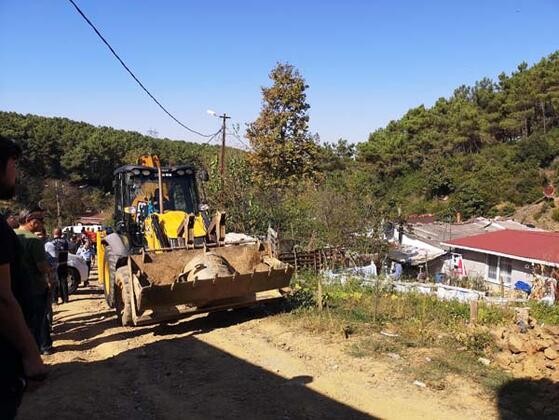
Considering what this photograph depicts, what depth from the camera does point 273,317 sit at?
7.89m

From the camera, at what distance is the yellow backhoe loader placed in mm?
7141

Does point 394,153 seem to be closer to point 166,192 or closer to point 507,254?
point 507,254

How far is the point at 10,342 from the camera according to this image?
226 centimetres

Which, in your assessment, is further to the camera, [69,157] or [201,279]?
[69,157]

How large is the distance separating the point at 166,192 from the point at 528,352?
6.43m

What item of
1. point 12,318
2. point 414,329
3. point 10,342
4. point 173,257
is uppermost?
point 12,318

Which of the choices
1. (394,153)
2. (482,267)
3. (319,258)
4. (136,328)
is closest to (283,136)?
(319,258)

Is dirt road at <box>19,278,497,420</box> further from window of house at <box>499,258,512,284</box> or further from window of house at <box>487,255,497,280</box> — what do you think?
window of house at <box>487,255,497,280</box>

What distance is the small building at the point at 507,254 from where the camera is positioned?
23.6 meters

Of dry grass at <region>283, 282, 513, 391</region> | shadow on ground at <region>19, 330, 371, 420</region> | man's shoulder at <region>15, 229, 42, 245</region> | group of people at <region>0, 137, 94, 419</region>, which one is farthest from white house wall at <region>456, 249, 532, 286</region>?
group of people at <region>0, 137, 94, 419</region>

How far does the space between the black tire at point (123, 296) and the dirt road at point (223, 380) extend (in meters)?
0.28

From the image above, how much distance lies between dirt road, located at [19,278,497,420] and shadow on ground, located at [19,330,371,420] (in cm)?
1

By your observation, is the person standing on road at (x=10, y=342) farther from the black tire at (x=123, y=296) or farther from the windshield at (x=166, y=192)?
the windshield at (x=166, y=192)

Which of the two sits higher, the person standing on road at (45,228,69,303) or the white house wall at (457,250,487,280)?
the person standing on road at (45,228,69,303)
